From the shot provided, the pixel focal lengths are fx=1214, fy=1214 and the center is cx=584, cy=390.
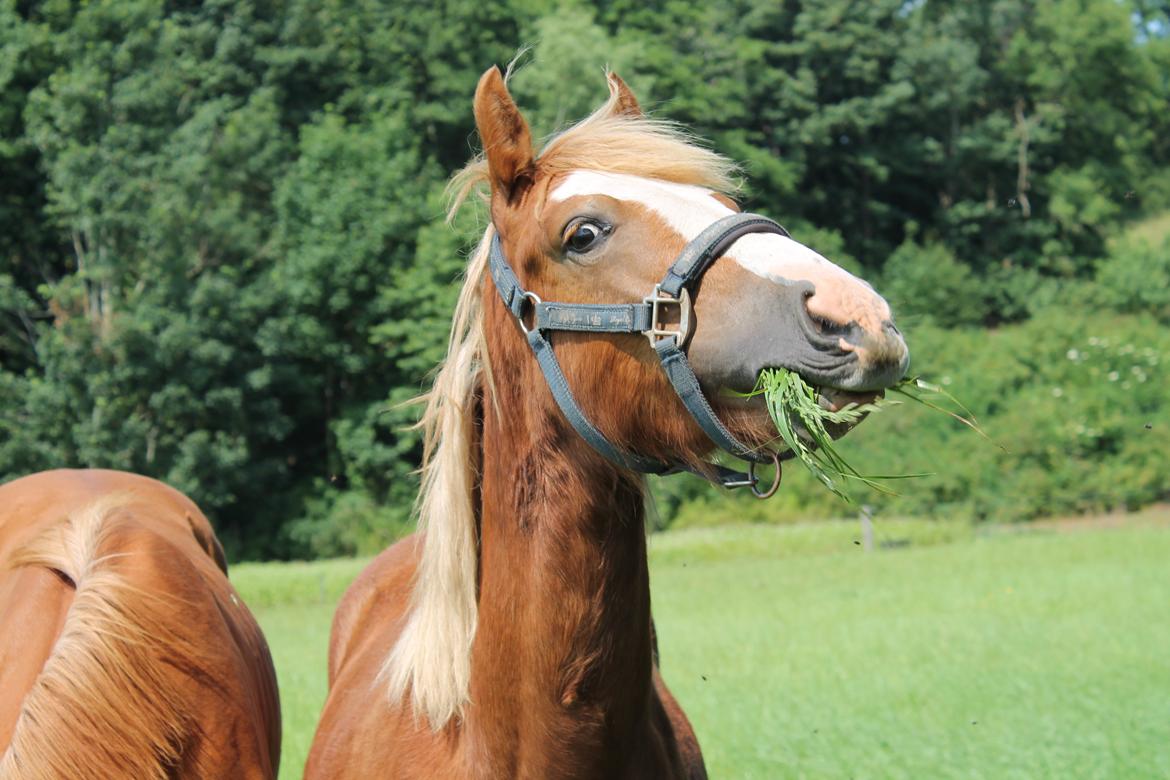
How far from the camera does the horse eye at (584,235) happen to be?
2.55 m

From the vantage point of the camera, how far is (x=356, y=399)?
33.9 metres

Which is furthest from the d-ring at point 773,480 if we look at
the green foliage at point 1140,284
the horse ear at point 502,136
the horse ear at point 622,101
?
the green foliage at point 1140,284

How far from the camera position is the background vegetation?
2856cm

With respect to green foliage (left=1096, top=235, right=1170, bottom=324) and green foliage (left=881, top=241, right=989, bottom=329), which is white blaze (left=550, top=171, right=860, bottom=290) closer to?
green foliage (left=1096, top=235, right=1170, bottom=324)

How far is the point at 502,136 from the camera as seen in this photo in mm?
2730

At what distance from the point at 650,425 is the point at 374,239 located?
1265 inches

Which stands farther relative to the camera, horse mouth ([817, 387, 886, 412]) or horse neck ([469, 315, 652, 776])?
horse neck ([469, 315, 652, 776])

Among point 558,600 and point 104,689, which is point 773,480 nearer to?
point 558,600

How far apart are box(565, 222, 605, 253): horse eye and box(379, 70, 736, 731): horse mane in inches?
9.5

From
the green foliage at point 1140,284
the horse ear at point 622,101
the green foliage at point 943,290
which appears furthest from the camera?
the green foliage at point 943,290

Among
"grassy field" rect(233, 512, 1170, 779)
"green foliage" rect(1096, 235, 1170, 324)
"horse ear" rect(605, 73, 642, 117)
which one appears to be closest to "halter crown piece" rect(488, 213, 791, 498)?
"horse ear" rect(605, 73, 642, 117)

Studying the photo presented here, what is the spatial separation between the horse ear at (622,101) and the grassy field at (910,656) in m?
4.58

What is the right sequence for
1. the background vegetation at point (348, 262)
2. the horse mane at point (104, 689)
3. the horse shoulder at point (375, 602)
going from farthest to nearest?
the background vegetation at point (348, 262) → the horse shoulder at point (375, 602) → the horse mane at point (104, 689)

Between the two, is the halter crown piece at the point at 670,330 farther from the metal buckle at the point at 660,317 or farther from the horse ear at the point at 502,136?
the horse ear at the point at 502,136
